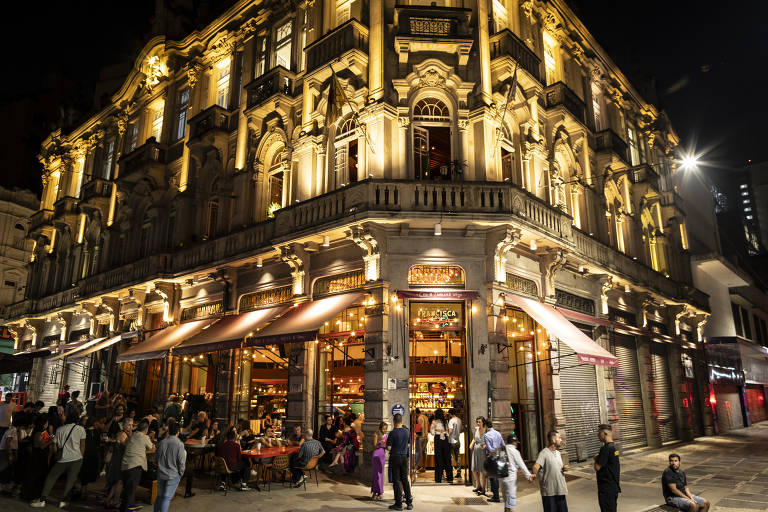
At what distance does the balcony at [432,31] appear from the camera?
49.2 ft

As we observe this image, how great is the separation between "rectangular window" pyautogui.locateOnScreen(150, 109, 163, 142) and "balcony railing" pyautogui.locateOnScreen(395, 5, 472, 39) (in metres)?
15.5

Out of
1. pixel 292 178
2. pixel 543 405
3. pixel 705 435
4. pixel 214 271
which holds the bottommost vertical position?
pixel 705 435

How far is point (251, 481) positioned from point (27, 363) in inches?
662

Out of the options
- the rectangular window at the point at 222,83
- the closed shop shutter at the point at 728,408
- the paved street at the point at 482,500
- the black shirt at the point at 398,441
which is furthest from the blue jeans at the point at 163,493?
the closed shop shutter at the point at 728,408

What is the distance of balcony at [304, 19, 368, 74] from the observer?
50.1 ft

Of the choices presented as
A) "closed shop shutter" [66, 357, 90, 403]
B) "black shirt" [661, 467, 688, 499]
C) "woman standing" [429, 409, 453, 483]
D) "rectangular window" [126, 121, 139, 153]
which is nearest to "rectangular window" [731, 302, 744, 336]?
"woman standing" [429, 409, 453, 483]

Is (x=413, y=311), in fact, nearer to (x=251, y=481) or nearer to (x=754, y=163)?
(x=251, y=481)

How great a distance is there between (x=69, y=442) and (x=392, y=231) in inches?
345

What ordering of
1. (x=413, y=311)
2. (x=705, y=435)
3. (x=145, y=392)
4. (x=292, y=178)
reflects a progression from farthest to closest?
(x=705, y=435) < (x=145, y=392) < (x=292, y=178) < (x=413, y=311)

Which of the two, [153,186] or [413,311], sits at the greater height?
[153,186]

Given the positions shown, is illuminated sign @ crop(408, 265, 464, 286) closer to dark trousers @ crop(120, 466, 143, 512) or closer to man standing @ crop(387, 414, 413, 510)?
man standing @ crop(387, 414, 413, 510)

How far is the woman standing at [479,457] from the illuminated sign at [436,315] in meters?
2.97

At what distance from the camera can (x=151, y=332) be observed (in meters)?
21.9

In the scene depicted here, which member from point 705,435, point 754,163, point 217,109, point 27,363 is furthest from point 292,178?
point 754,163
